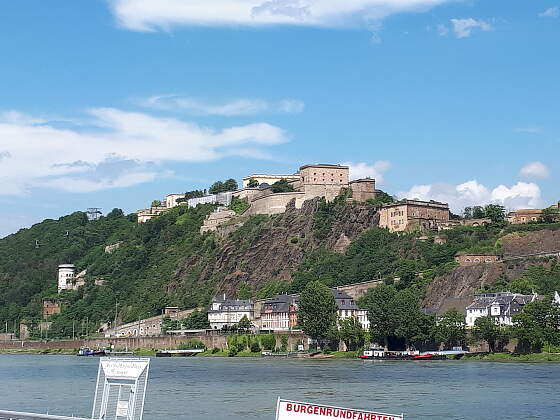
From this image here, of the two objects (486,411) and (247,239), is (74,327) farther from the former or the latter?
(486,411)

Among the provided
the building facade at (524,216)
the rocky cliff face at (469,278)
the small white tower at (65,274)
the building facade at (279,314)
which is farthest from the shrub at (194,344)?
the small white tower at (65,274)

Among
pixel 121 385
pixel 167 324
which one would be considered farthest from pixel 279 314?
pixel 121 385

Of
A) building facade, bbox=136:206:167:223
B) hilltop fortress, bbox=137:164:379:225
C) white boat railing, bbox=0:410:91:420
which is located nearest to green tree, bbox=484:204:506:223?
hilltop fortress, bbox=137:164:379:225

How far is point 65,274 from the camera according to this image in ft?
570

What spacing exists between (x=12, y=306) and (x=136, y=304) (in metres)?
35.8

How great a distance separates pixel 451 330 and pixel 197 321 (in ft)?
155

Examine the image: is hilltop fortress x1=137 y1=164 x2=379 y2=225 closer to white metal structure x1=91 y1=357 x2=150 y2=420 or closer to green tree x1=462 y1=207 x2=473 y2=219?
green tree x1=462 y1=207 x2=473 y2=219

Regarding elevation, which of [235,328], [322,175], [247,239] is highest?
[322,175]

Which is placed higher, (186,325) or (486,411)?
(186,325)

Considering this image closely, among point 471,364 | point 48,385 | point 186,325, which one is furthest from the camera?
point 186,325

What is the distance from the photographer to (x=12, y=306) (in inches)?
6639

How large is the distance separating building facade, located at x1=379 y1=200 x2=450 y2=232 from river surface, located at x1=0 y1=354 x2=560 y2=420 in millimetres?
52763

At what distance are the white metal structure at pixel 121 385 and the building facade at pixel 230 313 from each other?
336 feet

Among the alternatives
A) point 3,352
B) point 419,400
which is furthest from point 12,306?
point 419,400
